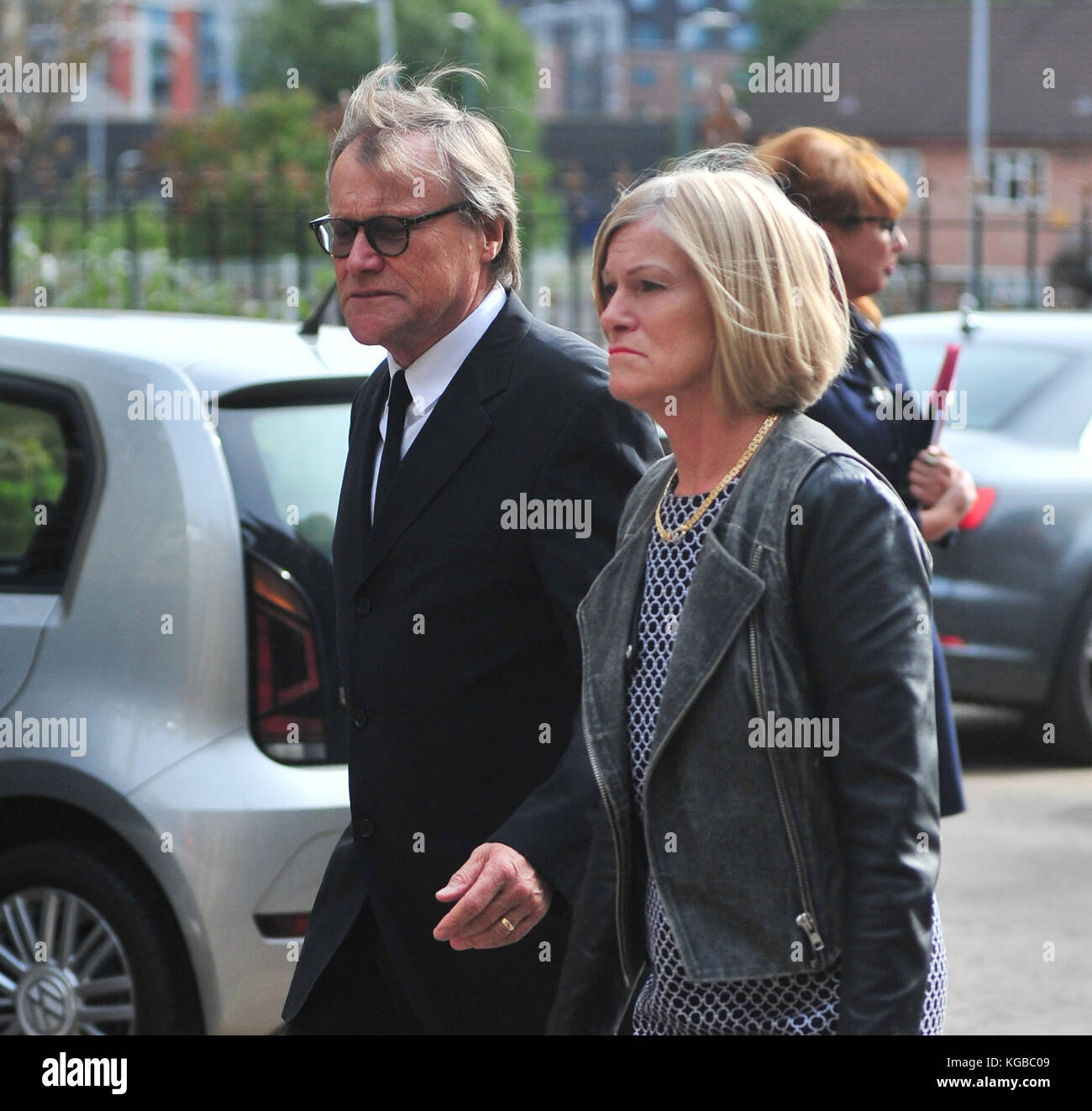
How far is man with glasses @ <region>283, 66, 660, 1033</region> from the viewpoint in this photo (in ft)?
8.37

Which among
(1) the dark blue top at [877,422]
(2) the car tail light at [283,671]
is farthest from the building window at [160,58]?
(1) the dark blue top at [877,422]

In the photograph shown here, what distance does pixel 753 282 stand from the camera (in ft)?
6.77

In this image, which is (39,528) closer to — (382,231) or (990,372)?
(382,231)

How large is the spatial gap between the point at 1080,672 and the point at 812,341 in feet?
18.4

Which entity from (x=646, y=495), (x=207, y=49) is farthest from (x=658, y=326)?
(x=207, y=49)

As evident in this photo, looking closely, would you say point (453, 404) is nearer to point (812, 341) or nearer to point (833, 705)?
point (812, 341)

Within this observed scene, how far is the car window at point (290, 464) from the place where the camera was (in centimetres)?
370

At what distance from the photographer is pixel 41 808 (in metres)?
3.71

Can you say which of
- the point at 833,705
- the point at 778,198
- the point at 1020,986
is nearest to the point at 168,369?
the point at 778,198

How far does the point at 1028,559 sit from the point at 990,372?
93 centimetres

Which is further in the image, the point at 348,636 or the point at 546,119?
the point at 546,119

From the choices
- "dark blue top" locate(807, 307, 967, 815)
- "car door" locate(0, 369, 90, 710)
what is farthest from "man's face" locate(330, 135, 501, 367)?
"car door" locate(0, 369, 90, 710)

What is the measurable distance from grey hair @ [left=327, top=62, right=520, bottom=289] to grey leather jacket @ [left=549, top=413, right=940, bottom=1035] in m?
0.89

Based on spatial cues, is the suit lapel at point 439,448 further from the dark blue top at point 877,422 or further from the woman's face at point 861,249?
the woman's face at point 861,249
